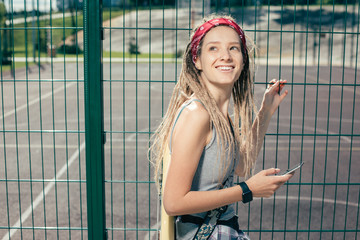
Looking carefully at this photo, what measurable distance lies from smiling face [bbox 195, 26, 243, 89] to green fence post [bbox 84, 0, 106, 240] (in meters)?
1.28

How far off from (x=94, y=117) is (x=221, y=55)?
1.45 m

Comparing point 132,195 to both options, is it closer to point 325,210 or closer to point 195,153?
point 325,210

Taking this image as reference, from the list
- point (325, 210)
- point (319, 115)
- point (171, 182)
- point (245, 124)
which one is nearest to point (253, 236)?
point (325, 210)

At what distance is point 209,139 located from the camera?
207 cm

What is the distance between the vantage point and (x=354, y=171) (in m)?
7.88

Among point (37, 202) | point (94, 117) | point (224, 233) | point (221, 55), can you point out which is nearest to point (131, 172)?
point (37, 202)

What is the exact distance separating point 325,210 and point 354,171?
82.7 inches

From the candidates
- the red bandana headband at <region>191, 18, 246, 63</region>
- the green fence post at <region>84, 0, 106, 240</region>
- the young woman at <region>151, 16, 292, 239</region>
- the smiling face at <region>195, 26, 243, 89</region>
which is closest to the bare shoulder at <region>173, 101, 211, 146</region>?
the young woman at <region>151, 16, 292, 239</region>

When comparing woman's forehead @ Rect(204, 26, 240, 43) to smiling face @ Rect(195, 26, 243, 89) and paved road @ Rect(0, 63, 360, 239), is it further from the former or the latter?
paved road @ Rect(0, 63, 360, 239)

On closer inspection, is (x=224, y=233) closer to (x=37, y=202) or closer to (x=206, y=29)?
(x=206, y=29)

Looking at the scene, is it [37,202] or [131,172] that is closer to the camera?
[37,202]

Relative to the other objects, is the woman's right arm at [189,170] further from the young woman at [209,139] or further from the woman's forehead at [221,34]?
the woman's forehead at [221,34]

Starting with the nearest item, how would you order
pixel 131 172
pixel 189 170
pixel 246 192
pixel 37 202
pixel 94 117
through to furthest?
pixel 189 170 → pixel 246 192 → pixel 94 117 → pixel 37 202 → pixel 131 172

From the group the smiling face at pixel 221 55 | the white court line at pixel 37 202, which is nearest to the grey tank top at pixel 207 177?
the smiling face at pixel 221 55
